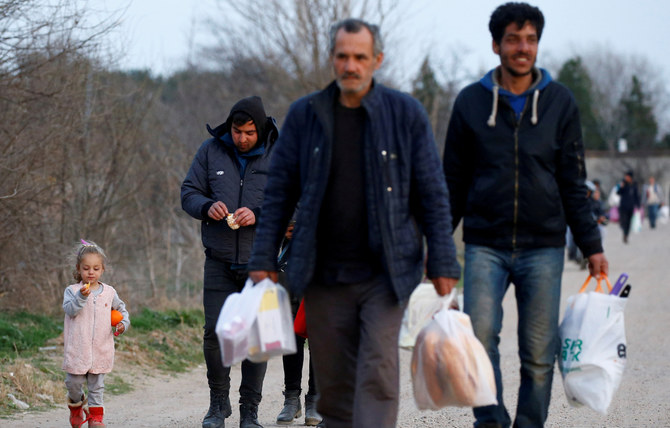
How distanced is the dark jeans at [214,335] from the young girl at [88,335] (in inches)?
22.4

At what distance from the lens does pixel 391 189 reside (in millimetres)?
4223

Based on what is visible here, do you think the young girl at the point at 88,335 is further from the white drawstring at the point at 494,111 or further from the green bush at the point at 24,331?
the white drawstring at the point at 494,111

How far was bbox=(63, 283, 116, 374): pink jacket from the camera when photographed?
6.06m

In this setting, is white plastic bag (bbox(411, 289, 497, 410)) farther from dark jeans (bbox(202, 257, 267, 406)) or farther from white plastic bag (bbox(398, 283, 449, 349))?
white plastic bag (bbox(398, 283, 449, 349))

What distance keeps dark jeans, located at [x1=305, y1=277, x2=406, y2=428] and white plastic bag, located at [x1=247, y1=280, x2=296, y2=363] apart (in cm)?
14

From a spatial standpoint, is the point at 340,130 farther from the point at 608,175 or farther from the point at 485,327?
the point at 608,175

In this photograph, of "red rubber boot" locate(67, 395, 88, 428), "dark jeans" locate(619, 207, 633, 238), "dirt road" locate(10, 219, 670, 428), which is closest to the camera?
"red rubber boot" locate(67, 395, 88, 428)

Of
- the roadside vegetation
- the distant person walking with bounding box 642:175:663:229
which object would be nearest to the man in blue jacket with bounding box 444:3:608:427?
the roadside vegetation

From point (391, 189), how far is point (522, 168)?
2.71 ft

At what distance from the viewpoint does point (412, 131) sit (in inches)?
171

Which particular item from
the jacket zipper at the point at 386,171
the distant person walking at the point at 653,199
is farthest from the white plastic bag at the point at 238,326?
the distant person walking at the point at 653,199

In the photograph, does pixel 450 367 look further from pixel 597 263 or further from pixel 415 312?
pixel 415 312

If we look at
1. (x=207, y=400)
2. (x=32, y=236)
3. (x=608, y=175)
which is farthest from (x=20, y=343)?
(x=608, y=175)

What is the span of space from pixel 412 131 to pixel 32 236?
874 cm
